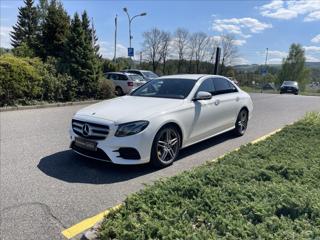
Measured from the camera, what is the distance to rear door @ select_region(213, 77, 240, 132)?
6508 mm

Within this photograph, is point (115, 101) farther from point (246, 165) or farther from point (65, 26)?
point (65, 26)

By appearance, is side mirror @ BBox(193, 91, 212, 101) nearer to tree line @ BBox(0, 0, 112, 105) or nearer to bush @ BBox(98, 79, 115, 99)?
tree line @ BBox(0, 0, 112, 105)

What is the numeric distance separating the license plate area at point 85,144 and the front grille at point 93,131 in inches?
2.7

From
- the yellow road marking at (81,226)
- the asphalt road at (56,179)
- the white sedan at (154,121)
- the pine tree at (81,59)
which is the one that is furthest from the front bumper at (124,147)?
the pine tree at (81,59)

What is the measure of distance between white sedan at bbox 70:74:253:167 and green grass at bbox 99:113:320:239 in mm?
1060

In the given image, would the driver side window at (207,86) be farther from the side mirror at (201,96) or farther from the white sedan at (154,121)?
the side mirror at (201,96)

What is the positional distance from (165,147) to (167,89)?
4.72 ft

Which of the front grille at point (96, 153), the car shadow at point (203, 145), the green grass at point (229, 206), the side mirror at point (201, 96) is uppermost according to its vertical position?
the side mirror at point (201, 96)

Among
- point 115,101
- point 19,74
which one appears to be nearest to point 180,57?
point 19,74

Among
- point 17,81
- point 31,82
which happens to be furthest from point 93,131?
point 31,82

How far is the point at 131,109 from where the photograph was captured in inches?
202

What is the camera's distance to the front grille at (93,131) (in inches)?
187

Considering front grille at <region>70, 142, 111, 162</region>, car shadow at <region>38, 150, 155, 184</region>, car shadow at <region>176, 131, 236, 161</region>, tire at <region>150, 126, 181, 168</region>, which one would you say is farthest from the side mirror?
front grille at <region>70, 142, 111, 162</region>

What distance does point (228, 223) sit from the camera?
2.73m
